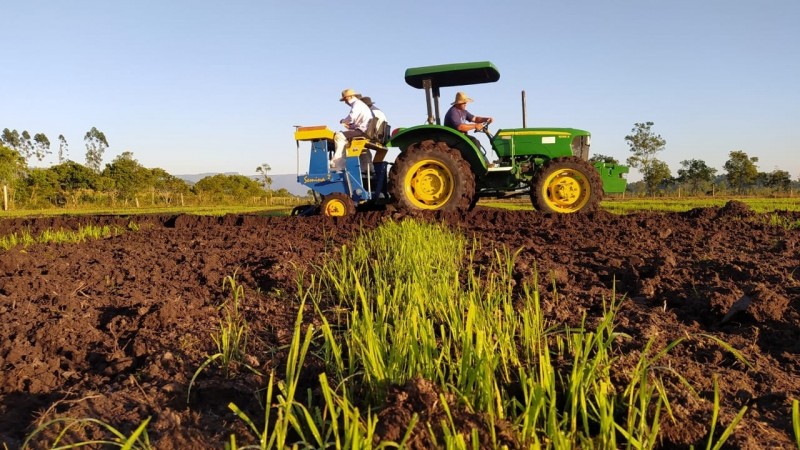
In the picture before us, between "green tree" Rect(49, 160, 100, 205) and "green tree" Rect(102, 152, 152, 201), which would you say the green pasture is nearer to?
"green tree" Rect(49, 160, 100, 205)

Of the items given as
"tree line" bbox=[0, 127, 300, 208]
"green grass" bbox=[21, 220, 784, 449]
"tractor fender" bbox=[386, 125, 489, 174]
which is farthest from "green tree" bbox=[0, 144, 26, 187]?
"green grass" bbox=[21, 220, 784, 449]

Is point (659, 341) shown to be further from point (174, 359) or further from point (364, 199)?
point (364, 199)

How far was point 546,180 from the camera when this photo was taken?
736 cm

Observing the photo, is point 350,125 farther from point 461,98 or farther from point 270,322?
point 270,322

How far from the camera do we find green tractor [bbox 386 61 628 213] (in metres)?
7.34

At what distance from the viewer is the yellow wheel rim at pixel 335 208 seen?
7543mm

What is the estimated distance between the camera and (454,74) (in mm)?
7875

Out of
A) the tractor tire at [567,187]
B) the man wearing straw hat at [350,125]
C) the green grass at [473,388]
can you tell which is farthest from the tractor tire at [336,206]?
the green grass at [473,388]

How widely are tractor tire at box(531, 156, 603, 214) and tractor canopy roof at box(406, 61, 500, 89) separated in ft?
5.61

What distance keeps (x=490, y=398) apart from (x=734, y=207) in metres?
6.92

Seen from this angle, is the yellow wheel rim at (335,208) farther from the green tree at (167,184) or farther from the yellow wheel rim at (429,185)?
the green tree at (167,184)

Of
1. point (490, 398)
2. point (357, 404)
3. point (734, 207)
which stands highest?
point (734, 207)

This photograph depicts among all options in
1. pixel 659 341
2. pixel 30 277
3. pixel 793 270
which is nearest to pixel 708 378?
pixel 659 341

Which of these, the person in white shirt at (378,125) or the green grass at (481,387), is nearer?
the green grass at (481,387)
